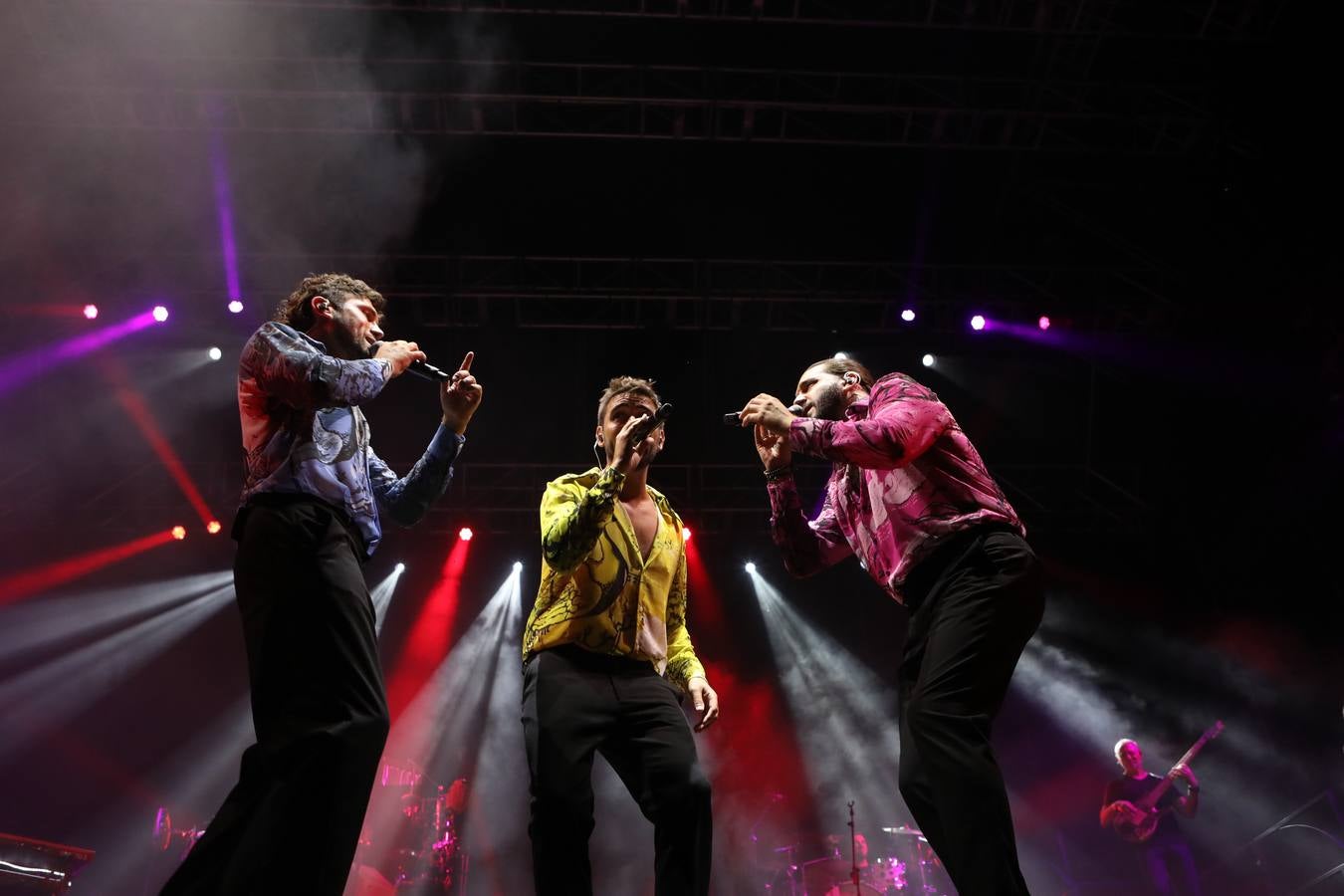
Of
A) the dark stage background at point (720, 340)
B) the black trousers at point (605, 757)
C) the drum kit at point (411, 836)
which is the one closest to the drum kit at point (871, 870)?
the dark stage background at point (720, 340)

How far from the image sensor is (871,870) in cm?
920

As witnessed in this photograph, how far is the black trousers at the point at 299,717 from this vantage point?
1999 mm

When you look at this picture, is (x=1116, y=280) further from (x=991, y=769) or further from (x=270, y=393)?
(x=270, y=393)

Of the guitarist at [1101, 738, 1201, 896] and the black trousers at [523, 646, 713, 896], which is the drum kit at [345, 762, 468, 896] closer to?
the guitarist at [1101, 738, 1201, 896]

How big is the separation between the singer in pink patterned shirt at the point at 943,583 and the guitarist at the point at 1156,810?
5.89 meters

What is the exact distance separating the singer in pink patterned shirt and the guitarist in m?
5.89

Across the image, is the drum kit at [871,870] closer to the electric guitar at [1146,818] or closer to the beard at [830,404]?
the electric guitar at [1146,818]

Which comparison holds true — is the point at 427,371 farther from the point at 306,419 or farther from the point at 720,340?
the point at 720,340

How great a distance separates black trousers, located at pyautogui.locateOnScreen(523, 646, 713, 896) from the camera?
2.56m

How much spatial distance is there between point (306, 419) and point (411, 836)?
7895 mm

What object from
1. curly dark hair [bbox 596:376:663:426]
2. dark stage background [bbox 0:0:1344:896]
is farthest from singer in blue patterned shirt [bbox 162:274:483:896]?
dark stage background [bbox 0:0:1344:896]

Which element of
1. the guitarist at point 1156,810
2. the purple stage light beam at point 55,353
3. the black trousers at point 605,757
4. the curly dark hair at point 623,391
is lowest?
the guitarist at point 1156,810

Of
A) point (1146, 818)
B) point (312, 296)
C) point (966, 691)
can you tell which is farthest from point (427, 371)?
point (1146, 818)

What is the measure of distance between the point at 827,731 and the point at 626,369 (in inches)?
193
